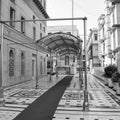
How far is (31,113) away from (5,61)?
686cm

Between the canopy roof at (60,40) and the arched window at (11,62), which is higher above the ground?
the canopy roof at (60,40)

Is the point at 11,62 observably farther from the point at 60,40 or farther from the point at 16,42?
the point at 60,40

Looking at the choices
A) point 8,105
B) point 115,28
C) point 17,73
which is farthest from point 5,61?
point 115,28

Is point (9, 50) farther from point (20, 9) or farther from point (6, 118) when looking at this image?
point (6, 118)

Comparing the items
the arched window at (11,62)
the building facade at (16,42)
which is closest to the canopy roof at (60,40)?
the building facade at (16,42)

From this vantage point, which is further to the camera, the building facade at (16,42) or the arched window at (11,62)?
the arched window at (11,62)

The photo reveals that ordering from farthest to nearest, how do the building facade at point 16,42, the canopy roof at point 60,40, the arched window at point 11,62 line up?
1. the arched window at point 11,62
2. the canopy roof at point 60,40
3. the building facade at point 16,42

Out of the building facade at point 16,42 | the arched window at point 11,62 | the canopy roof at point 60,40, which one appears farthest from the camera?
the arched window at point 11,62

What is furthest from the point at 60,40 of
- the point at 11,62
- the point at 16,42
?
the point at 11,62

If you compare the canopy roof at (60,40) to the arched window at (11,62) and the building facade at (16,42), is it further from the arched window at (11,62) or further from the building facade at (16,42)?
the arched window at (11,62)

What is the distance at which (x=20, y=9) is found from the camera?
14781 millimetres

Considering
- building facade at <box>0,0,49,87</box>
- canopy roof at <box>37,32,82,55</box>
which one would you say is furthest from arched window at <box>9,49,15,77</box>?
canopy roof at <box>37,32,82,55</box>

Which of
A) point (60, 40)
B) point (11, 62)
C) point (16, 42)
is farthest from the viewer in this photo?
point (60, 40)

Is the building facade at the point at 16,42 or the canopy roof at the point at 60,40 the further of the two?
the canopy roof at the point at 60,40
